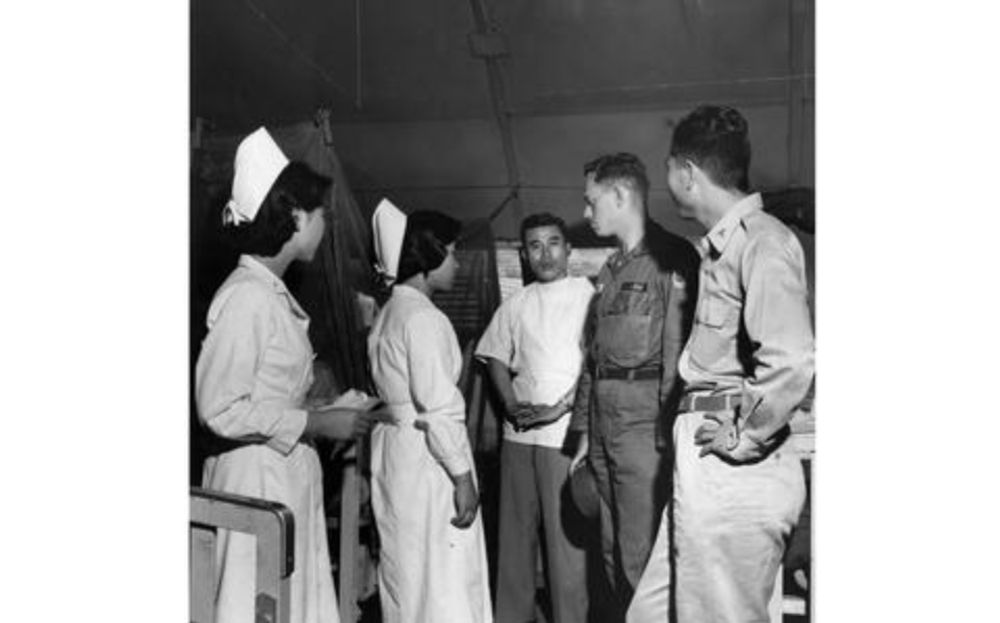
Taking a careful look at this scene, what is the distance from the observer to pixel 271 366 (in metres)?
2.21

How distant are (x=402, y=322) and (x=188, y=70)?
67 cm

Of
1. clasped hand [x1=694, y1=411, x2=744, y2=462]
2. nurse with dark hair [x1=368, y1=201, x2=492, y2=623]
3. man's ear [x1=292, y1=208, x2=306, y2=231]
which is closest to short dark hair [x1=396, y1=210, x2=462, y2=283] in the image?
nurse with dark hair [x1=368, y1=201, x2=492, y2=623]

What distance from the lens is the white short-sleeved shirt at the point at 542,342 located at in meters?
1.95

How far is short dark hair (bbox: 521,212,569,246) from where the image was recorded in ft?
6.41

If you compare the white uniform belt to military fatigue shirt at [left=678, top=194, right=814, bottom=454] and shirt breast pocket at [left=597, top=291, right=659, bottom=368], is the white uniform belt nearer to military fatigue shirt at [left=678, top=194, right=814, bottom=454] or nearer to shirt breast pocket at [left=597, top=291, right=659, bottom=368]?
shirt breast pocket at [left=597, top=291, right=659, bottom=368]

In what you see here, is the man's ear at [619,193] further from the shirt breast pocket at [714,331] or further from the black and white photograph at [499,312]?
the shirt breast pocket at [714,331]

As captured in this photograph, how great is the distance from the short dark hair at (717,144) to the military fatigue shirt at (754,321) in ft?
0.16

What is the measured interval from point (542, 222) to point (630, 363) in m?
0.28

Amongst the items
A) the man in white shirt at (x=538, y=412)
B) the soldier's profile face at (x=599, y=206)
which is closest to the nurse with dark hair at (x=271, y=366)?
the man in white shirt at (x=538, y=412)

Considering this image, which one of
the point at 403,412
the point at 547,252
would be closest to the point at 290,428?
the point at 403,412

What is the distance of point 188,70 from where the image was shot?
2271 millimetres
